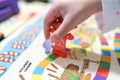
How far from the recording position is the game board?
12.9 inches

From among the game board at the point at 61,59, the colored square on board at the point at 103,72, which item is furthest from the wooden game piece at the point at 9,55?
the colored square on board at the point at 103,72

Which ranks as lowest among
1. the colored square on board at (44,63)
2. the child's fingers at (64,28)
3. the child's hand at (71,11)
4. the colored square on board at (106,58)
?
the colored square on board at (44,63)

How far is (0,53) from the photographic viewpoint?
1.23 ft

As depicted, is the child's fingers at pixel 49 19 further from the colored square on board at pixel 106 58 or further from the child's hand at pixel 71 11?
the colored square on board at pixel 106 58

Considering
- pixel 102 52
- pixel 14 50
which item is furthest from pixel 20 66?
pixel 102 52

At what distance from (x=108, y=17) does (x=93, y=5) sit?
36mm

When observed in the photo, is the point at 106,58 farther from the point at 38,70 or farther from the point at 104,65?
the point at 38,70

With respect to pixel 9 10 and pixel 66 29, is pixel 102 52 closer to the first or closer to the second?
pixel 66 29

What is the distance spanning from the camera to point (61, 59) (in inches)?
14.5

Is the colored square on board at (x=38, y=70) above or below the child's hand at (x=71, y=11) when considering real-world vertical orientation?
below

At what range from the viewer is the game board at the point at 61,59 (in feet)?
1.08

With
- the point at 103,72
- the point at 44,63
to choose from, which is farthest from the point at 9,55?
the point at 103,72

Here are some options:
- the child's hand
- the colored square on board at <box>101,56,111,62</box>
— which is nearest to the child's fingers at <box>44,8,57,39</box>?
the child's hand

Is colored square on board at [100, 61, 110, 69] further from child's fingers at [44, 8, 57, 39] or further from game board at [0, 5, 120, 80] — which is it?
child's fingers at [44, 8, 57, 39]
